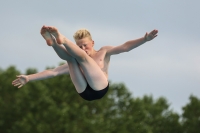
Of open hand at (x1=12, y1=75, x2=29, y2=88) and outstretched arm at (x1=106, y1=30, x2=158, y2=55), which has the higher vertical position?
outstretched arm at (x1=106, y1=30, x2=158, y2=55)

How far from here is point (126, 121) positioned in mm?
43500

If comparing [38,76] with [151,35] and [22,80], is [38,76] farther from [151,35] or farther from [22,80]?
[151,35]

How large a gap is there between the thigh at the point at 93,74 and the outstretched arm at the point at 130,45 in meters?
0.52

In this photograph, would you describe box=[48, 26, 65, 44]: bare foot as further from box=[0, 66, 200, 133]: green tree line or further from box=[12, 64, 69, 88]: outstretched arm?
box=[0, 66, 200, 133]: green tree line

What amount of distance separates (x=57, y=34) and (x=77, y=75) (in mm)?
1385

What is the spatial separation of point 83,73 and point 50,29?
62.0 inches

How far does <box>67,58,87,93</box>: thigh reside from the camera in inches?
497

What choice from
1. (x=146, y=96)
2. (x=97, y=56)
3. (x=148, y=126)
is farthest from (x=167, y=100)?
(x=97, y=56)

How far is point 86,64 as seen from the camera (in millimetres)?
12570

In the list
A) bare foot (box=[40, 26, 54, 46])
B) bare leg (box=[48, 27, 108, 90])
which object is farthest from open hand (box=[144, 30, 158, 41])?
bare foot (box=[40, 26, 54, 46])

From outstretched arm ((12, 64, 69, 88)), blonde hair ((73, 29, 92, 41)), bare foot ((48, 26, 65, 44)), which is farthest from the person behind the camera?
outstretched arm ((12, 64, 69, 88))

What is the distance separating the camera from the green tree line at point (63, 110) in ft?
133

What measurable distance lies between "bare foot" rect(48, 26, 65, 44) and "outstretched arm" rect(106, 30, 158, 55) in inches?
60.7

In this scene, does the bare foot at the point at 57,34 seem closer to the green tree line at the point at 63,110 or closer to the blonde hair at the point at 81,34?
the blonde hair at the point at 81,34
